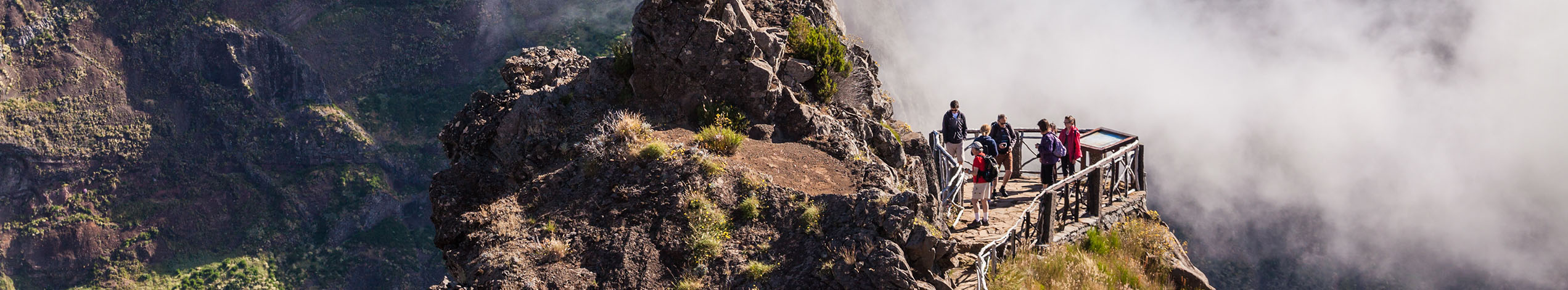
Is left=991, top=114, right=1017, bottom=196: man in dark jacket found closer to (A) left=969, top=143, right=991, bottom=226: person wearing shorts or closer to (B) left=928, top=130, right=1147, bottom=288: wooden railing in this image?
(B) left=928, top=130, right=1147, bottom=288: wooden railing

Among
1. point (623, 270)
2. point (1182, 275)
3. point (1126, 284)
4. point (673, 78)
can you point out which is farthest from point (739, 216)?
point (1182, 275)

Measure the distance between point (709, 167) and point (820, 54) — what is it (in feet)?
10.9

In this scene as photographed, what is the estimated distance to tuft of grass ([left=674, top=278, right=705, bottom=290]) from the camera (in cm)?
776

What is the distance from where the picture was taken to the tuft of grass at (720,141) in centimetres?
959

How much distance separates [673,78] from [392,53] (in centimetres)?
8820

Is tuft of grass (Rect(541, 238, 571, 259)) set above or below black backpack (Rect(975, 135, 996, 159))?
below

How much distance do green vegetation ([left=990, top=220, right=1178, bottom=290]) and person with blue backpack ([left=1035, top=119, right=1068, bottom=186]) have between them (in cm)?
106

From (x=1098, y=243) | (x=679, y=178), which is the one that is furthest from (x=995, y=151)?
(x=679, y=178)

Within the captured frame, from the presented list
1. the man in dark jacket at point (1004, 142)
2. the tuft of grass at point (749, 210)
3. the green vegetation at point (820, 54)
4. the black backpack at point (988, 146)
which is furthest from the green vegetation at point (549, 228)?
the man in dark jacket at point (1004, 142)

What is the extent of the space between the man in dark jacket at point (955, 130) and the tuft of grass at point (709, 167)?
15.4 feet

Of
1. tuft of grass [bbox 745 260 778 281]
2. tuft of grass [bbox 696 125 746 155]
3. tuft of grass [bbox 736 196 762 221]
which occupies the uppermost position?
tuft of grass [bbox 696 125 746 155]

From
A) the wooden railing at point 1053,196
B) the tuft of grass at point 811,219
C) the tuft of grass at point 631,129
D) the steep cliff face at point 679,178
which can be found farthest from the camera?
the wooden railing at point 1053,196

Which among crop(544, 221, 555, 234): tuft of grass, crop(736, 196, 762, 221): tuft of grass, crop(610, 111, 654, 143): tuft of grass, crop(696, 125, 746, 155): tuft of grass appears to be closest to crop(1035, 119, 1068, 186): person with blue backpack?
crop(696, 125, 746, 155): tuft of grass

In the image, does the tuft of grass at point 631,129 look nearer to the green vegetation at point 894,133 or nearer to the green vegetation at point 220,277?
the green vegetation at point 894,133
